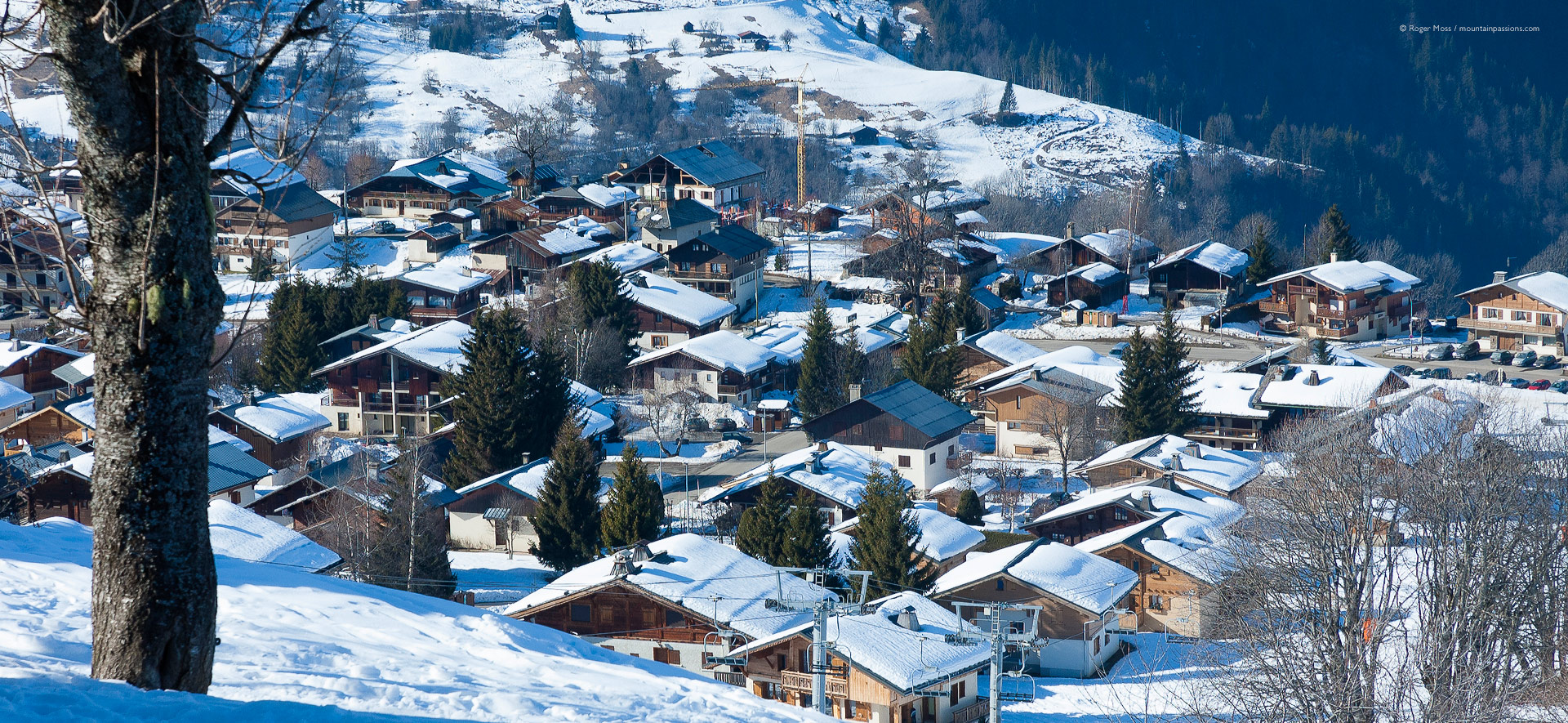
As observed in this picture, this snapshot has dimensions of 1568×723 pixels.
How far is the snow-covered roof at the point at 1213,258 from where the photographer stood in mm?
52250

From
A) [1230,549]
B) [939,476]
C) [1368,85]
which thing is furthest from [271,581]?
[1368,85]

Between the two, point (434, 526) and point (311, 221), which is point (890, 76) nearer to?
point (311, 221)

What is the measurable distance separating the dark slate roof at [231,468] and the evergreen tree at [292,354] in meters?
8.41

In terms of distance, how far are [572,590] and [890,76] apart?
89064 mm

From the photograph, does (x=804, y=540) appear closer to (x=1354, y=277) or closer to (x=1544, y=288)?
(x=1354, y=277)

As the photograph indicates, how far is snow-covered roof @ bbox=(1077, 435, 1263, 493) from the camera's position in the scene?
30953mm

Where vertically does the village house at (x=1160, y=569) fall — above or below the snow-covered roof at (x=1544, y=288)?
below

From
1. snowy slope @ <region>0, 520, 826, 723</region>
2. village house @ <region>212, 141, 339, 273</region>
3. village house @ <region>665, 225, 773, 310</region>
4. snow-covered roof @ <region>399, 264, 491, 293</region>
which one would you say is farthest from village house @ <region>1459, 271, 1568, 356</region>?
snowy slope @ <region>0, 520, 826, 723</region>

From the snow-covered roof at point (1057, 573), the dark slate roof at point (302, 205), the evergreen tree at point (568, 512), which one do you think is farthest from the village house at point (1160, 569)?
the dark slate roof at point (302, 205)

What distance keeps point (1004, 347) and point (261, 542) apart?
2517cm

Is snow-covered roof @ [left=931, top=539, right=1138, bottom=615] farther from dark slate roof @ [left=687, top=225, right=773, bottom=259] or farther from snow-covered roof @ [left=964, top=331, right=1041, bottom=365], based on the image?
dark slate roof @ [left=687, top=225, right=773, bottom=259]

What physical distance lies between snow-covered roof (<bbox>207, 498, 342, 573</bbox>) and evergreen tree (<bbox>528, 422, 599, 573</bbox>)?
4.88m

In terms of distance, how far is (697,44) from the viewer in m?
111

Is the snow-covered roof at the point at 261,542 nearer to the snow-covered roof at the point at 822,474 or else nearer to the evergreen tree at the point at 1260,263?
the snow-covered roof at the point at 822,474
